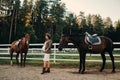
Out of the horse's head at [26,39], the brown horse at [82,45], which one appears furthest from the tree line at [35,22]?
the brown horse at [82,45]

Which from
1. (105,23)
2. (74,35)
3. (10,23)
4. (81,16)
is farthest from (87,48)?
(105,23)

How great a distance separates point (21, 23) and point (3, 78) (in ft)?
128

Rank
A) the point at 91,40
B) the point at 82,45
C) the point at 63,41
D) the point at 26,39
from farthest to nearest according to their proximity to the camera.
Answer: the point at 26,39 < the point at 91,40 < the point at 82,45 < the point at 63,41

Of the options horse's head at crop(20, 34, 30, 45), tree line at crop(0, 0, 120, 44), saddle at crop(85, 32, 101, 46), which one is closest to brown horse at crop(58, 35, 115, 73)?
saddle at crop(85, 32, 101, 46)

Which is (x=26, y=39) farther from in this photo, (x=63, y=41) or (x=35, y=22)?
(x=35, y=22)

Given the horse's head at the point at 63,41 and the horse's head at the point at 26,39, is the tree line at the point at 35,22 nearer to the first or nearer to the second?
the horse's head at the point at 26,39

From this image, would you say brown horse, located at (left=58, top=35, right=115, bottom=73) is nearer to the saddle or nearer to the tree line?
the saddle

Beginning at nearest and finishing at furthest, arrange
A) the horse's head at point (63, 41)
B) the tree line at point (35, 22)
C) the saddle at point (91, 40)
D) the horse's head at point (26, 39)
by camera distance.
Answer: the horse's head at point (63, 41)
the saddle at point (91, 40)
the horse's head at point (26, 39)
the tree line at point (35, 22)

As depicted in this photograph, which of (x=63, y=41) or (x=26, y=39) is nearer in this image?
(x=63, y=41)

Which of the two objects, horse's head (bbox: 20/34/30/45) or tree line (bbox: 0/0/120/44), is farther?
tree line (bbox: 0/0/120/44)

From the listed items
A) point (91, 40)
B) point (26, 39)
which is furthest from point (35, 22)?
point (91, 40)

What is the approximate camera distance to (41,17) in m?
58.2

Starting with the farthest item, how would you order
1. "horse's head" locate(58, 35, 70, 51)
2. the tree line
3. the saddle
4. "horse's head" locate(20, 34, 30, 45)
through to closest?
the tree line < "horse's head" locate(20, 34, 30, 45) < the saddle < "horse's head" locate(58, 35, 70, 51)

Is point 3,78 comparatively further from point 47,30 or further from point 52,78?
point 47,30
